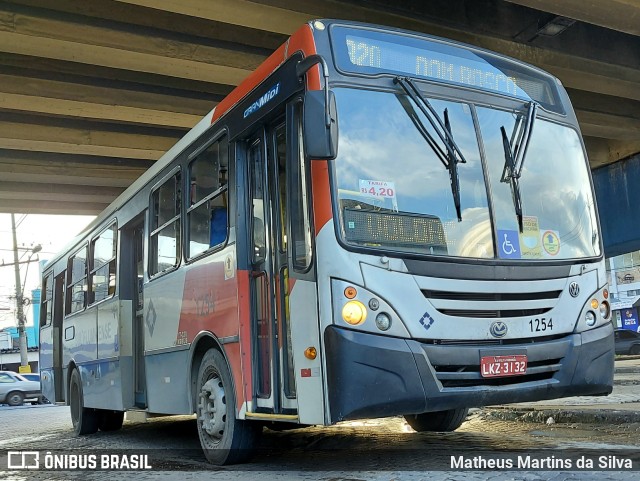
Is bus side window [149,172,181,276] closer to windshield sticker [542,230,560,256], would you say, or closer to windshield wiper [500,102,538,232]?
windshield wiper [500,102,538,232]

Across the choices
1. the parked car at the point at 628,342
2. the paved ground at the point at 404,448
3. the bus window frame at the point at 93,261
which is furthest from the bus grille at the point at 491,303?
the parked car at the point at 628,342

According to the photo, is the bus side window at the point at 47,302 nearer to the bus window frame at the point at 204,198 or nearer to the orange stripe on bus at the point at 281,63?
the bus window frame at the point at 204,198

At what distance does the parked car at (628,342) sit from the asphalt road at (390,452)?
22081mm

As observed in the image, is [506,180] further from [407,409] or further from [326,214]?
[407,409]

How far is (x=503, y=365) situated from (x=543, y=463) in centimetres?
101

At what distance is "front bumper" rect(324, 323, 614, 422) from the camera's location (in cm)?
445

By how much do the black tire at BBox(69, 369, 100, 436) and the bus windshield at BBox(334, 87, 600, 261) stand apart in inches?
286

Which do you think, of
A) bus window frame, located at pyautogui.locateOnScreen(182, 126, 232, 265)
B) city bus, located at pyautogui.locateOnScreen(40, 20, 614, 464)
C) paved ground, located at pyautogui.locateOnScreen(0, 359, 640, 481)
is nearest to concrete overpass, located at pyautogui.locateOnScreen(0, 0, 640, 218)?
bus window frame, located at pyautogui.locateOnScreen(182, 126, 232, 265)

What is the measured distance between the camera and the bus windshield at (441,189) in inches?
189

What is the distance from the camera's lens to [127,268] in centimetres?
888

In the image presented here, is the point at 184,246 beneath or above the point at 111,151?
beneath

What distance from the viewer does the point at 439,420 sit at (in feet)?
23.8

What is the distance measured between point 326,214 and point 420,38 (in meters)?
1.79

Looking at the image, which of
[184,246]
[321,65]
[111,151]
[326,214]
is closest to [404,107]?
[321,65]
